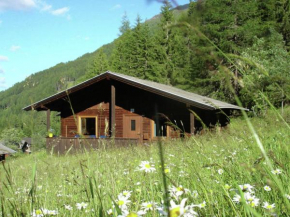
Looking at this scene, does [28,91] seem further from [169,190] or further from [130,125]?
[130,125]

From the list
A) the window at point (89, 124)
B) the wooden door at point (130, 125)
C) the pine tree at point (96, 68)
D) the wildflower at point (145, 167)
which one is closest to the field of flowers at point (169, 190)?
the wildflower at point (145, 167)

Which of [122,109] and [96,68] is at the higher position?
[96,68]

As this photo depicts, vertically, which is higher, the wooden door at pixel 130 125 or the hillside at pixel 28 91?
the hillside at pixel 28 91

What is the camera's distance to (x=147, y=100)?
55.9ft

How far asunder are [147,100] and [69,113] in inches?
202

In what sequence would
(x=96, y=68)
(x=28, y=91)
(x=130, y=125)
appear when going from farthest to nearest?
(x=96, y=68), (x=130, y=125), (x=28, y=91)

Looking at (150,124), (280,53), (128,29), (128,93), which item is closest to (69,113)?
(128,93)

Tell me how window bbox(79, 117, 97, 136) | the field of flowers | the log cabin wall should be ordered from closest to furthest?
the field of flowers < the log cabin wall < window bbox(79, 117, 97, 136)

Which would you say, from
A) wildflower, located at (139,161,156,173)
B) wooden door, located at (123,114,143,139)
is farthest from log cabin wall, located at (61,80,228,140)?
wildflower, located at (139,161,156,173)

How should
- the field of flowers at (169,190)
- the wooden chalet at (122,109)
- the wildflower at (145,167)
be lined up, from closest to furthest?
1. the field of flowers at (169,190)
2. the wildflower at (145,167)
3. the wooden chalet at (122,109)

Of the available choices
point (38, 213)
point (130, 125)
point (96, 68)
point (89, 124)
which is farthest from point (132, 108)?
point (96, 68)

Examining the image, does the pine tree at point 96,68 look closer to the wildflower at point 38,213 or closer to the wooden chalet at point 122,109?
the wooden chalet at point 122,109

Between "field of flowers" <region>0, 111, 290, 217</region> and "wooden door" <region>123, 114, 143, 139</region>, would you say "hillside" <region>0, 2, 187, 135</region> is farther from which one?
"wooden door" <region>123, 114, 143, 139</region>

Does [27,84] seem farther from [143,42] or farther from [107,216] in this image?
[143,42]
